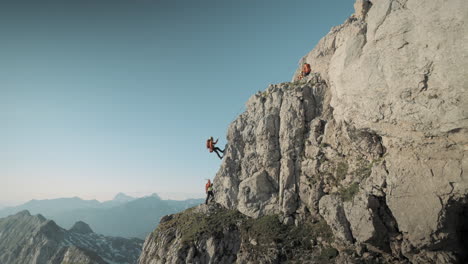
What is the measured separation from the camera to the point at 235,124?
160 ft

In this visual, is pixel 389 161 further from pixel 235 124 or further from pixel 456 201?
pixel 235 124

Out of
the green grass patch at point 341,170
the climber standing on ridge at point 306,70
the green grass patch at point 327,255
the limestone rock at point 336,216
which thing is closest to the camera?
the green grass patch at point 327,255

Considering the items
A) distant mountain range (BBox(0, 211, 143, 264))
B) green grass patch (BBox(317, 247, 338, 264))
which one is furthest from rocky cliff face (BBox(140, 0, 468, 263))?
distant mountain range (BBox(0, 211, 143, 264))

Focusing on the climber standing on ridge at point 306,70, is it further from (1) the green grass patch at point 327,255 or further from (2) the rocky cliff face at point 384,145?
(1) the green grass patch at point 327,255

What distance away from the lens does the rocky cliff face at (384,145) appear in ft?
66.2

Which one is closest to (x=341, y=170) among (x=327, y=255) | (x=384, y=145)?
(x=384, y=145)

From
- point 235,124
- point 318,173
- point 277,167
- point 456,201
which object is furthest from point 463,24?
point 235,124

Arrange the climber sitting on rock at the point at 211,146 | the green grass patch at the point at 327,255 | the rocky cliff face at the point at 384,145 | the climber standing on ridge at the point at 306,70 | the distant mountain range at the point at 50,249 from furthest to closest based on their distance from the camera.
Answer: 1. the distant mountain range at the point at 50,249
2. the climber sitting on rock at the point at 211,146
3. the climber standing on ridge at the point at 306,70
4. the green grass patch at the point at 327,255
5. the rocky cliff face at the point at 384,145

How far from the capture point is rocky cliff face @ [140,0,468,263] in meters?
20.2

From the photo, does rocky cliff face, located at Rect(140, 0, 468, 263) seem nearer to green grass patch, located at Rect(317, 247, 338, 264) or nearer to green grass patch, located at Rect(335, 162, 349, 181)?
green grass patch, located at Rect(335, 162, 349, 181)

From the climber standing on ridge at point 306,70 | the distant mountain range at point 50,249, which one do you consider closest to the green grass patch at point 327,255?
the climber standing on ridge at point 306,70

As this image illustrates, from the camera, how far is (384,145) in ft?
90.3

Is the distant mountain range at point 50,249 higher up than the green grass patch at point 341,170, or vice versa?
the green grass patch at point 341,170

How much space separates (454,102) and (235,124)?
34302mm
